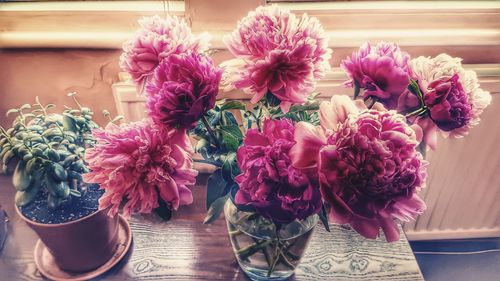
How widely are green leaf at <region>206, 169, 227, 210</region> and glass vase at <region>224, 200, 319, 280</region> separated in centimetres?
7

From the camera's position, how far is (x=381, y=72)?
20.0 inches

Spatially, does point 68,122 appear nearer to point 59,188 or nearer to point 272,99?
point 59,188

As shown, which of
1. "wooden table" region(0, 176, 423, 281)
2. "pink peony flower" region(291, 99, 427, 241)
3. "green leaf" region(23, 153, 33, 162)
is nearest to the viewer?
"pink peony flower" region(291, 99, 427, 241)

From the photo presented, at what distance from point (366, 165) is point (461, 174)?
2.87ft

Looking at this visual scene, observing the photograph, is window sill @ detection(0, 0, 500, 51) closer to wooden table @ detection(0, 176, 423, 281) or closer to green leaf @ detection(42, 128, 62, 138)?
green leaf @ detection(42, 128, 62, 138)

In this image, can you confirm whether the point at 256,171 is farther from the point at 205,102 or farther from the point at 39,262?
the point at 39,262

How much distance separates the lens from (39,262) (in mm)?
783

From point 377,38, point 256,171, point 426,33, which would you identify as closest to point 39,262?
point 256,171

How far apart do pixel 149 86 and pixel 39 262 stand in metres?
0.51

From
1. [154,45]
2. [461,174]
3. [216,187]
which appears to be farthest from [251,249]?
[461,174]

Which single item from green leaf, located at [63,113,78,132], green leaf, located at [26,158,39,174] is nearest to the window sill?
green leaf, located at [63,113,78,132]

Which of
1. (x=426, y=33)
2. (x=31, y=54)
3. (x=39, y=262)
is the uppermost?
(x=426, y=33)

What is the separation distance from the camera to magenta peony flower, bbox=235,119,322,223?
460mm

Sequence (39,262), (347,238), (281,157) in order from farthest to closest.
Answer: (347,238) → (39,262) → (281,157)
